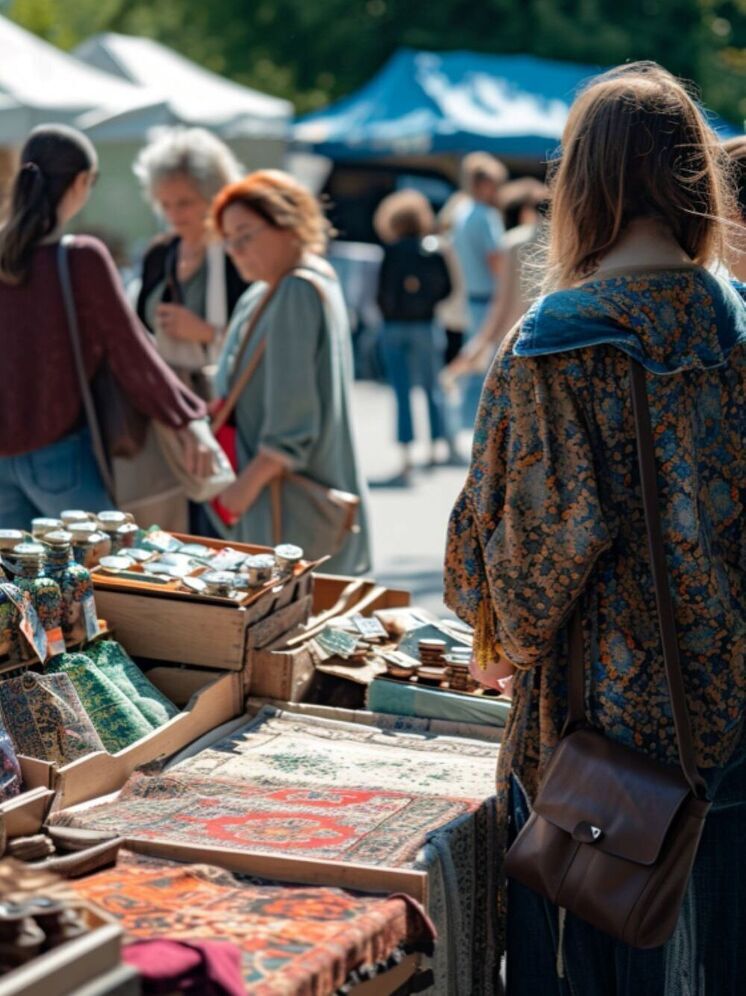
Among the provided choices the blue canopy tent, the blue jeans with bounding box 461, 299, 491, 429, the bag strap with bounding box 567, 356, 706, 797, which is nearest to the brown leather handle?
the bag strap with bounding box 567, 356, 706, 797

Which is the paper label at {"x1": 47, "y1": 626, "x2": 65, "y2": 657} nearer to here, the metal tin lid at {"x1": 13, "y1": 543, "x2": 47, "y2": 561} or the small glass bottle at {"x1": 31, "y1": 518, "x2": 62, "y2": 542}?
the metal tin lid at {"x1": 13, "y1": 543, "x2": 47, "y2": 561}

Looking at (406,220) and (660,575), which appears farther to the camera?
(406,220)

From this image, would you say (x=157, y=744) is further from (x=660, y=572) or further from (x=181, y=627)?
(x=660, y=572)

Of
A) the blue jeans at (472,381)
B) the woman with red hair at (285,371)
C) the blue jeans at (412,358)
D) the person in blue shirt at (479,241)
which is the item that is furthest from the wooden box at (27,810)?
the person in blue shirt at (479,241)

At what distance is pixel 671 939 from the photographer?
2.52 meters

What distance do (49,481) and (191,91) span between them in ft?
31.6

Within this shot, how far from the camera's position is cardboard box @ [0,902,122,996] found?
1.56 metres

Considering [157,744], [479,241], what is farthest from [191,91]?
[157,744]

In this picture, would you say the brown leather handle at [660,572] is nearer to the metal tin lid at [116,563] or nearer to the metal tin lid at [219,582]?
the metal tin lid at [219,582]

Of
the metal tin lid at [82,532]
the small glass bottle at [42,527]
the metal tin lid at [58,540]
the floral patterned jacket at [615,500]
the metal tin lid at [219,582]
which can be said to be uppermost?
the floral patterned jacket at [615,500]

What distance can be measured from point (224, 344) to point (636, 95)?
105 inches

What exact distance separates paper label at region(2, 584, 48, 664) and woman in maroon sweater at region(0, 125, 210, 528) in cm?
140

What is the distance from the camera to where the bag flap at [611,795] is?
231cm

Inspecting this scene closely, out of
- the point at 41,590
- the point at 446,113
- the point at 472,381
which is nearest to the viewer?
the point at 41,590
